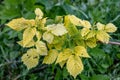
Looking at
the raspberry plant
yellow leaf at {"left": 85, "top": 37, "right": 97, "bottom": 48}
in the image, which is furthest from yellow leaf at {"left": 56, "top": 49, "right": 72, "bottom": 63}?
yellow leaf at {"left": 85, "top": 37, "right": 97, "bottom": 48}

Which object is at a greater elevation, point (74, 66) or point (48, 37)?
point (48, 37)

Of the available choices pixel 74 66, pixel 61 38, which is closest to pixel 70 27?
pixel 61 38

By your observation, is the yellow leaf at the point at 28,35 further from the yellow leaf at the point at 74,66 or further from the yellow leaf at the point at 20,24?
the yellow leaf at the point at 74,66

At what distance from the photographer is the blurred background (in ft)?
6.22

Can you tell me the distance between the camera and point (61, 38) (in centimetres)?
141

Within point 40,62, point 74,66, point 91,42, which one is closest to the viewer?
point 74,66

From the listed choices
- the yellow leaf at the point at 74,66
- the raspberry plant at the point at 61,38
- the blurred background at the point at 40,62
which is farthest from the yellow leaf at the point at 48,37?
the blurred background at the point at 40,62

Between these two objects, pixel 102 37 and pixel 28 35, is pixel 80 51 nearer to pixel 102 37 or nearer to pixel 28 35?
pixel 102 37

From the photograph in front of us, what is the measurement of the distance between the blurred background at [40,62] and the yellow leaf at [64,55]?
41 cm

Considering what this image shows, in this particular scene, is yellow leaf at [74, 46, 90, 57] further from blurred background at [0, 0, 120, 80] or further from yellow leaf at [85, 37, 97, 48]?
blurred background at [0, 0, 120, 80]

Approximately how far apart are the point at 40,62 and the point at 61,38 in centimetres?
61

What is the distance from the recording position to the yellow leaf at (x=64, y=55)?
1.35 m

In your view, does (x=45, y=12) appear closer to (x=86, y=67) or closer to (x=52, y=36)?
(x=86, y=67)

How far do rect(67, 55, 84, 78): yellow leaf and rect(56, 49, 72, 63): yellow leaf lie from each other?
2 cm
